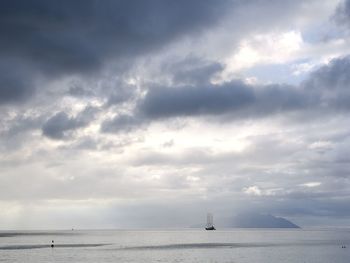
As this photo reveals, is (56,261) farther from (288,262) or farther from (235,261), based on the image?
(288,262)

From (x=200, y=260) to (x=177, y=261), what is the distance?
8.70 metres

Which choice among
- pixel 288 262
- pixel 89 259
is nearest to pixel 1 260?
pixel 89 259

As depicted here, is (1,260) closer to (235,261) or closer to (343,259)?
(235,261)

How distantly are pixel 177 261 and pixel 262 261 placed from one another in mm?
26813

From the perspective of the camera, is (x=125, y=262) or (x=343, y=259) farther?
(x=343, y=259)

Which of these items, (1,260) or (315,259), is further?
(315,259)

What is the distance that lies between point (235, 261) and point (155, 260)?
82.4 feet

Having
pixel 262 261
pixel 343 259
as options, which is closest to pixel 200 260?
pixel 262 261

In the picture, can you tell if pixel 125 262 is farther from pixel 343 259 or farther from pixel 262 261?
pixel 343 259

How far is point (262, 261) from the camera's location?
149m

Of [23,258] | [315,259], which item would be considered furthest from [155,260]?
[315,259]

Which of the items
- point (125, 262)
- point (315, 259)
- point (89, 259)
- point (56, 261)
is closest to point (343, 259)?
point (315, 259)

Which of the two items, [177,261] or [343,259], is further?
[343,259]

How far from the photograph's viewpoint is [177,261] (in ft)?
480
